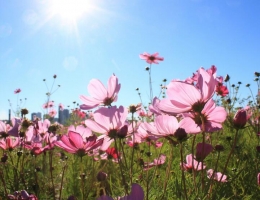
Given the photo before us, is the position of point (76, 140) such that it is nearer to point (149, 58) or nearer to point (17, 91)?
point (149, 58)

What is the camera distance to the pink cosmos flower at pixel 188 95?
0.60 meters

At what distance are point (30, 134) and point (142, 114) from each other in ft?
5.22

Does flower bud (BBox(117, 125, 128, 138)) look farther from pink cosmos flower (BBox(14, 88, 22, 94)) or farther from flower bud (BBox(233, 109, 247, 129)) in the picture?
pink cosmos flower (BBox(14, 88, 22, 94))

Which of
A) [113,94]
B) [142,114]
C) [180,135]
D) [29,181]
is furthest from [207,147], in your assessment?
[142,114]

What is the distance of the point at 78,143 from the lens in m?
0.75

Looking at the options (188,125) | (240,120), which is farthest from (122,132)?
(240,120)

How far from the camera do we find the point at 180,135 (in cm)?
63

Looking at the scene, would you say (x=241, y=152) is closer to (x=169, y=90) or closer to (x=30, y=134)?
(x=30, y=134)

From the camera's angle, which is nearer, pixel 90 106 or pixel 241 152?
pixel 90 106

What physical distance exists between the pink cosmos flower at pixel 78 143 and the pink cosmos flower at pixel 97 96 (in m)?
0.11

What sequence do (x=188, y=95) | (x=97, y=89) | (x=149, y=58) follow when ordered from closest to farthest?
(x=188, y=95) → (x=97, y=89) → (x=149, y=58)

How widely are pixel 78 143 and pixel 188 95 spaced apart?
31 cm

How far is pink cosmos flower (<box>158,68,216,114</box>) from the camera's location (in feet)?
1.98

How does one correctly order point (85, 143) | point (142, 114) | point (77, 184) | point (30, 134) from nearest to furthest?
point (85, 143)
point (30, 134)
point (77, 184)
point (142, 114)
